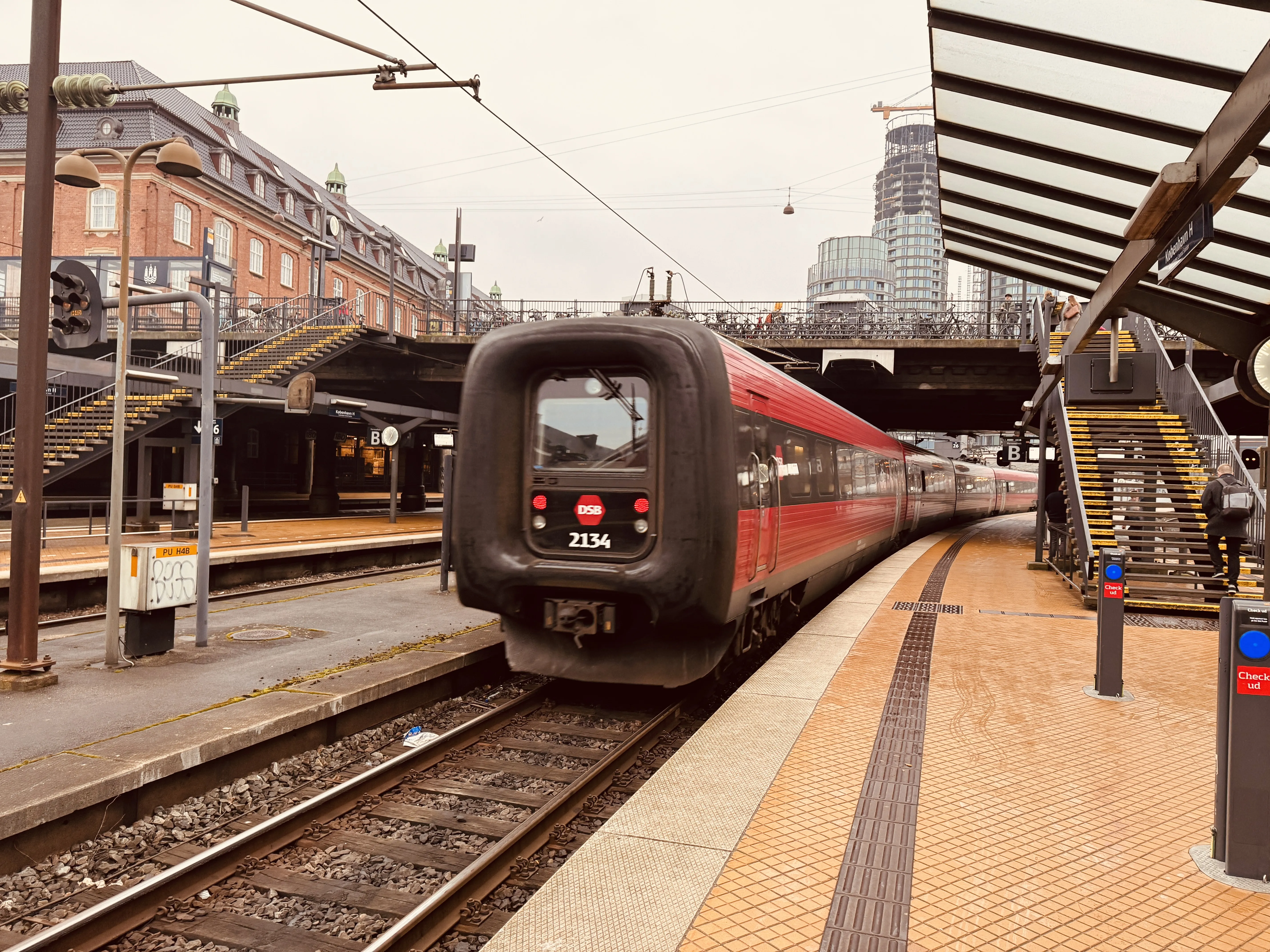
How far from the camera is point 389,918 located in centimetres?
392

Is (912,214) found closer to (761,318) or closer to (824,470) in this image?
(761,318)

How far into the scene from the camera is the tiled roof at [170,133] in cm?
3681

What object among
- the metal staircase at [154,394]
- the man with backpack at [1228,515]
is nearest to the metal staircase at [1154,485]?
the man with backpack at [1228,515]

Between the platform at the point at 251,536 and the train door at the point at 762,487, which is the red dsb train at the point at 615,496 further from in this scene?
the platform at the point at 251,536

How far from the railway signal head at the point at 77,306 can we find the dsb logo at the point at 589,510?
4108mm

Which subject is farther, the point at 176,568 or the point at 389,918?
the point at 176,568

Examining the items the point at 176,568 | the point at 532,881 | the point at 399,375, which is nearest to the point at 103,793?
the point at 532,881

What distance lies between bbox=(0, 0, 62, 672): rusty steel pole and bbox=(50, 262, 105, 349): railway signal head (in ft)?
1.44

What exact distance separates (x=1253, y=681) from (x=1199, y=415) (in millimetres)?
13360

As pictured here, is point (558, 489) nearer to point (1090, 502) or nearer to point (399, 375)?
point (1090, 502)

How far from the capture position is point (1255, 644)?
3.71 m

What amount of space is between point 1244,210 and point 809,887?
5.66 m

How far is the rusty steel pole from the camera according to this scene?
253 inches

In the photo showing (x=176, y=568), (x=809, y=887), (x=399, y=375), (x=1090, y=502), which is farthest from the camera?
(x=399, y=375)
